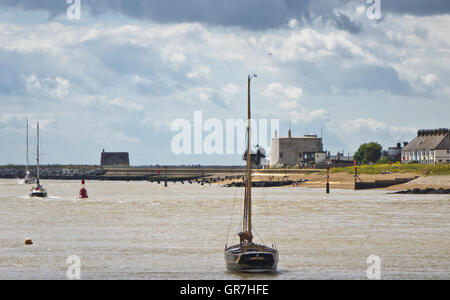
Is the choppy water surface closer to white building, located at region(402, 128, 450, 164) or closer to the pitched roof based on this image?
white building, located at region(402, 128, 450, 164)

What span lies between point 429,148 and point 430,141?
7.93ft

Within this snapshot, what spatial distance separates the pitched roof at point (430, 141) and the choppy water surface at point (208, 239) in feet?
275

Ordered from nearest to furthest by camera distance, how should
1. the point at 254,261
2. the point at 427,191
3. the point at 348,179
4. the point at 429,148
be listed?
1. the point at 254,261
2. the point at 427,191
3. the point at 348,179
4. the point at 429,148

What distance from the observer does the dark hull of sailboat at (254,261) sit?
35125 millimetres

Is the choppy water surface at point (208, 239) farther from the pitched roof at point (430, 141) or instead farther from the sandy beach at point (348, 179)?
the pitched roof at point (430, 141)

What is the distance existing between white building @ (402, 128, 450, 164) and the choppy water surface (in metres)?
83.2

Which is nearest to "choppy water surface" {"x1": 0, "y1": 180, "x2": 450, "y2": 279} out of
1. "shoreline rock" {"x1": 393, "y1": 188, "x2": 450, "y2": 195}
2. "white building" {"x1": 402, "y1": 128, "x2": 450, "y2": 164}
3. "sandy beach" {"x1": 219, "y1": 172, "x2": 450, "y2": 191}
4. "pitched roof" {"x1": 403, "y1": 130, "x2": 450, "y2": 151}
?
"shoreline rock" {"x1": 393, "y1": 188, "x2": 450, "y2": 195}

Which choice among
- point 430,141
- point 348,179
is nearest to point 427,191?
point 348,179

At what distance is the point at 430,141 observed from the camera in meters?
169

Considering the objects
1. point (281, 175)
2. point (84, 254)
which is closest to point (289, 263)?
point (84, 254)

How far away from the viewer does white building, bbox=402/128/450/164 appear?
536ft

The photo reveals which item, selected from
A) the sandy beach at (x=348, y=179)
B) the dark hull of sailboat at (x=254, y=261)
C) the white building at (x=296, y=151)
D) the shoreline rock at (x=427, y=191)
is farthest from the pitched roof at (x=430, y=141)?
the dark hull of sailboat at (x=254, y=261)

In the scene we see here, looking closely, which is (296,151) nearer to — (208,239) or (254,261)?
(208,239)
